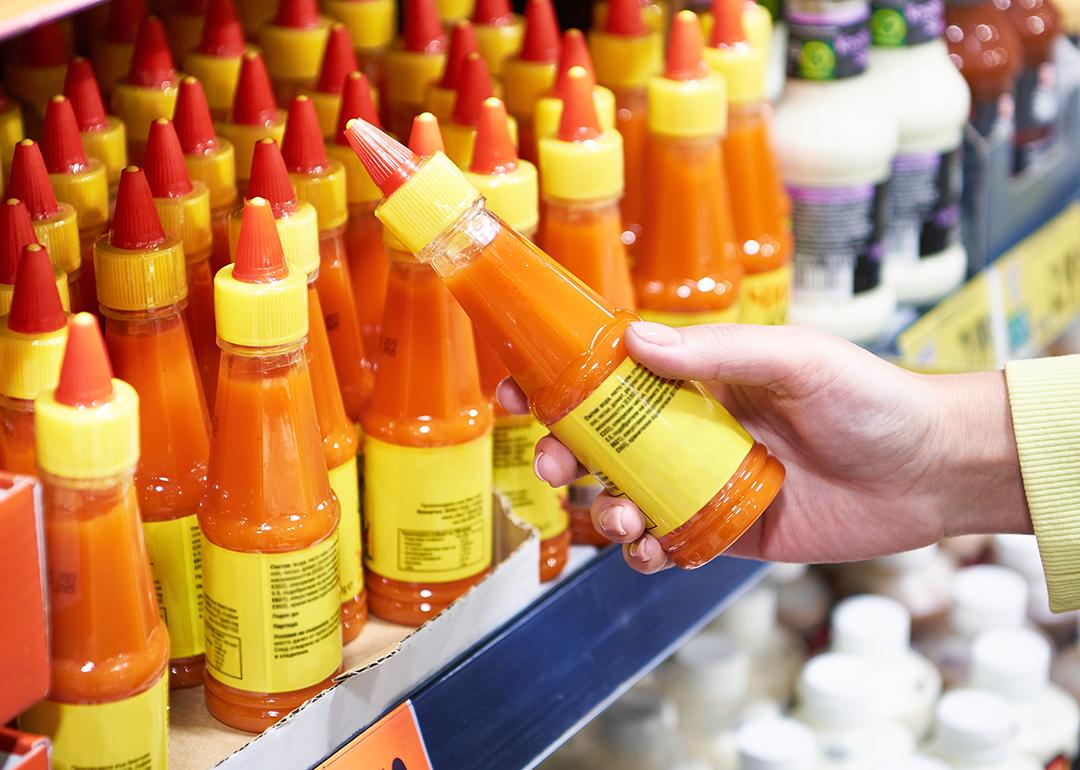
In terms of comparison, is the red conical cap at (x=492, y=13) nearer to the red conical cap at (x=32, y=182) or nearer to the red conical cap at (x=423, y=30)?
the red conical cap at (x=423, y=30)

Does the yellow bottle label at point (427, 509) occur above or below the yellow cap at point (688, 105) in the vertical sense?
below

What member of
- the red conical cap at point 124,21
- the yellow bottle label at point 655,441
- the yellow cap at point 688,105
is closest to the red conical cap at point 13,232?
the yellow bottle label at point 655,441

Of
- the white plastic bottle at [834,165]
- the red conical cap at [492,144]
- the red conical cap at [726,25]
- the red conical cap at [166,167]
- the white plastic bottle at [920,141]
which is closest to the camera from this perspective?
the red conical cap at [166,167]

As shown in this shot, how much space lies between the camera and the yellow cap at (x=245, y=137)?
1188 mm

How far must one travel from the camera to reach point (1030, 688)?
1.87 m

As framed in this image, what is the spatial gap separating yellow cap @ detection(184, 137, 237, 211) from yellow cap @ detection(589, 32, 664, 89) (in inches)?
17.9

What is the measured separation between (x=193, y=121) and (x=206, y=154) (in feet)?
0.08

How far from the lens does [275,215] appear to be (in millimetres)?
1034

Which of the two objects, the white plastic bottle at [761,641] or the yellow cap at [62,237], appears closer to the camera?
the yellow cap at [62,237]

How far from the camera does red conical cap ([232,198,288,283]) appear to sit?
0.93 meters

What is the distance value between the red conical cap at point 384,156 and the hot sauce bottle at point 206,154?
164 mm

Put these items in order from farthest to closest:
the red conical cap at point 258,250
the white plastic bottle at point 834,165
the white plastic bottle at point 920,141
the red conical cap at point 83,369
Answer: the white plastic bottle at point 920,141 → the white plastic bottle at point 834,165 → the red conical cap at point 258,250 → the red conical cap at point 83,369

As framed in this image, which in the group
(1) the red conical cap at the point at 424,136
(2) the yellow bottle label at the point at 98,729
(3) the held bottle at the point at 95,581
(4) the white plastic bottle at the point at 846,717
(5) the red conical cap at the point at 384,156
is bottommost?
(4) the white plastic bottle at the point at 846,717

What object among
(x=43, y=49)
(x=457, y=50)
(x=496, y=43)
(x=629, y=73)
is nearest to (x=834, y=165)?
(x=629, y=73)
